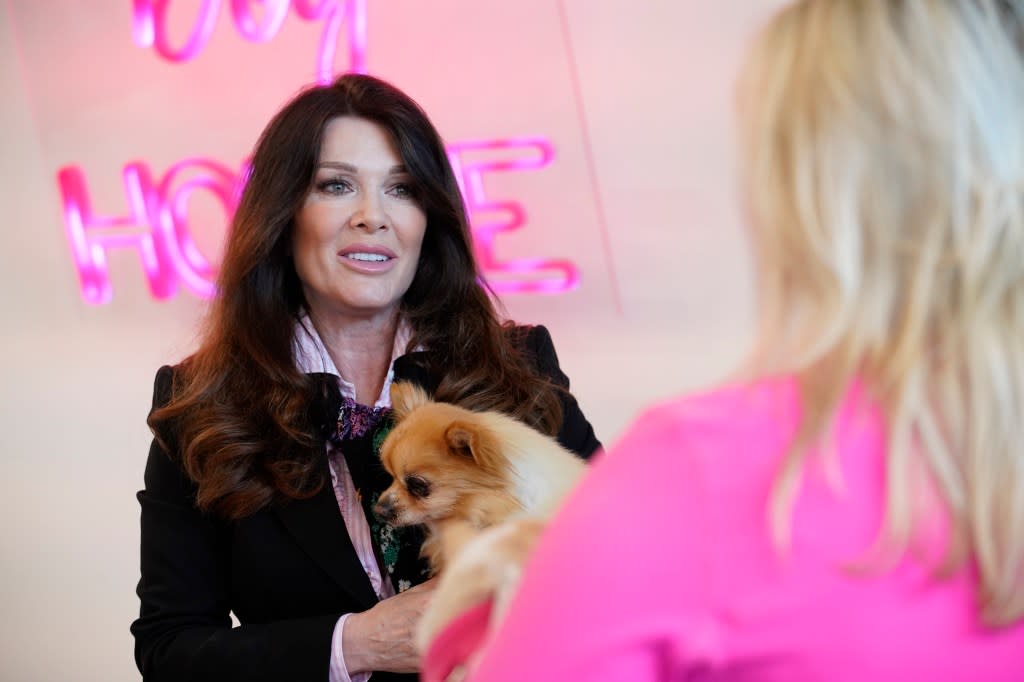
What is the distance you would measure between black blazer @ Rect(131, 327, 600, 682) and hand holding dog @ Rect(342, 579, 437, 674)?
10cm

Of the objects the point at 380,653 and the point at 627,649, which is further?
the point at 380,653

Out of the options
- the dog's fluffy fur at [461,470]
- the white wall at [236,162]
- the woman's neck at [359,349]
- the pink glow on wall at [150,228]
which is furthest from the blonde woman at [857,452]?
the pink glow on wall at [150,228]

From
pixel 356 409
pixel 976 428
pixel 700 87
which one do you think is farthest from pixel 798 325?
pixel 700 87

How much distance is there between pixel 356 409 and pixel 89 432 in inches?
98.8

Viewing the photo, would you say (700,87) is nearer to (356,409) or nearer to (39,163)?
(356,409)

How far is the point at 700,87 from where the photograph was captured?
3578 millimetres

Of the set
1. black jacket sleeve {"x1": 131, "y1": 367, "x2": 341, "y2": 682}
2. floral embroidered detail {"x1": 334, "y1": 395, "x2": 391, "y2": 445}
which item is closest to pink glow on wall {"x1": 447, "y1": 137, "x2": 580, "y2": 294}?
floral embroidered detail {"x1": 334, "y1": 395, "x2": 391, "y2": 445}

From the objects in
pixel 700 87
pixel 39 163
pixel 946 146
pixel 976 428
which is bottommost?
pixel 976 428

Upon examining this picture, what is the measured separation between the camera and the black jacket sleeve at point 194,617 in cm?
191

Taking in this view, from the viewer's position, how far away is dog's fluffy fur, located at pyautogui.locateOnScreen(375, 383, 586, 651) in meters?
1.82

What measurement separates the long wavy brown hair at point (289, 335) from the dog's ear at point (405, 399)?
12 cm

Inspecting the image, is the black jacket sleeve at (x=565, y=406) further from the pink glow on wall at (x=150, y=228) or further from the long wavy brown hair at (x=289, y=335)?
the pink glow on wall at (x=150, y=228)

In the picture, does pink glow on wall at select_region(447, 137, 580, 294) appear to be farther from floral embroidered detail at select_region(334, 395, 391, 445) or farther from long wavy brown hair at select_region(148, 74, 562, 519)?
floral embroidered detail at select_region(334, 395, 391, 445)

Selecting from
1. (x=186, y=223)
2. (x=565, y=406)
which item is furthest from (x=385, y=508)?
(x=186, y=223)
